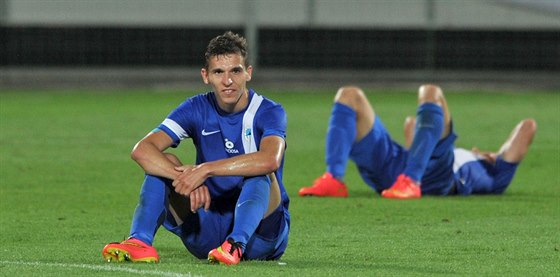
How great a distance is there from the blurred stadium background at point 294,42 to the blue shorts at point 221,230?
16.3 m

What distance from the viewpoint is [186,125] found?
6629 mm

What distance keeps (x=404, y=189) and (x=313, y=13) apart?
571 inches

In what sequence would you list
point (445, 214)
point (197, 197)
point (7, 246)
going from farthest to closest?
1. point (445, 214)
2. point (7, 246)
3. point (197, 197)

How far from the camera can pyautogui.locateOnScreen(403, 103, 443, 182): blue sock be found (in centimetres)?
963

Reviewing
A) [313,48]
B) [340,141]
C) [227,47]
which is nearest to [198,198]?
[227,47]

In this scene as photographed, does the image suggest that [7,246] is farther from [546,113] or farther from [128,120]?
[546,113]

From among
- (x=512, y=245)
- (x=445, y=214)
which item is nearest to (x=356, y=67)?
(x=445, y=214)

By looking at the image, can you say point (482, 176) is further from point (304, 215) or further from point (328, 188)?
point (304, 215)

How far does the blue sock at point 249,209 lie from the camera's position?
620 centimetres

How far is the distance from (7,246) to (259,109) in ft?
5.29

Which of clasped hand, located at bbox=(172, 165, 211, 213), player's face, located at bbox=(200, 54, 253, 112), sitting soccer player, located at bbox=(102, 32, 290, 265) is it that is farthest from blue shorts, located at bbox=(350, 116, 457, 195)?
clasped hand, located at bbox=(172, 165, 211, 213)

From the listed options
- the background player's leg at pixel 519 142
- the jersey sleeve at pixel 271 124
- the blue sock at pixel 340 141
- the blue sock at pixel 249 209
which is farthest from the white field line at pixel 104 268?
the background player's leg at pixel 519 142

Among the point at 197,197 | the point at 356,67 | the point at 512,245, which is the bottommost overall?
the point at 356,67

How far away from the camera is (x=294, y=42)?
932 inches
